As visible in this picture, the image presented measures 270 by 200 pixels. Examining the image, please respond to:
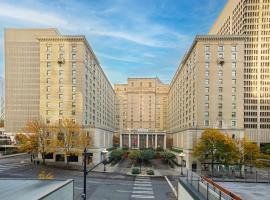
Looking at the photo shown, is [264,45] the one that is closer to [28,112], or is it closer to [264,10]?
[264,10]

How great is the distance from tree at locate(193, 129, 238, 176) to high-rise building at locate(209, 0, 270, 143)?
6618cm

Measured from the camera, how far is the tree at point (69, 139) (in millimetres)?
59169

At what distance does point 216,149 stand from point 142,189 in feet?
73.4

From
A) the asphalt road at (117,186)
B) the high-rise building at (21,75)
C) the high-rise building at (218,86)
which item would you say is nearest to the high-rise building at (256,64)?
the high-rise building at (218,86)

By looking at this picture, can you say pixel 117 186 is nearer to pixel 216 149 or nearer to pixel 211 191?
pixel 216 149

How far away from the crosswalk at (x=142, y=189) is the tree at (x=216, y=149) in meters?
14.5

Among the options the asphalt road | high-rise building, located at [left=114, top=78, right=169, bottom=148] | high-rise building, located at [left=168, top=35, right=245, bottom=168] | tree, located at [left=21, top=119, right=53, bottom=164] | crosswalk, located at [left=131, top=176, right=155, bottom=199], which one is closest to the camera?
Result: the asphalt road

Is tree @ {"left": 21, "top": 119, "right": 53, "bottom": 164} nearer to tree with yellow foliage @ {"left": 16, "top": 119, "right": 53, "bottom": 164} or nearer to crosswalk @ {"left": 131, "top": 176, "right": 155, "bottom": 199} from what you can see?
tree with yellow foliage @ {"left": 16, "top": 119, "right": 53, "bottom": 164}

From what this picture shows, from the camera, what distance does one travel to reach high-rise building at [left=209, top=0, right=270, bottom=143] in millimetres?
109812

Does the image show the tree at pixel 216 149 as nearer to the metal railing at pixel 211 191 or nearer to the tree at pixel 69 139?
the tree at pixel 69 139

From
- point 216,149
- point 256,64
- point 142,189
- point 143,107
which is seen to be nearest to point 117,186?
point 142,189

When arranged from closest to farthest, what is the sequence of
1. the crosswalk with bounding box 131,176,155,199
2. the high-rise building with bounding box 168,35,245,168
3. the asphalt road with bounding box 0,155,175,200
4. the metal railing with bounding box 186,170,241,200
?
1. the metal railing with bounding box 186,170,241,200
2. the asphalt road with bounding box 0,155,175,200
3. the crosswalk with bounding box 131,176,155,199
4. the high-rise building with bounding box 168,35,245,168

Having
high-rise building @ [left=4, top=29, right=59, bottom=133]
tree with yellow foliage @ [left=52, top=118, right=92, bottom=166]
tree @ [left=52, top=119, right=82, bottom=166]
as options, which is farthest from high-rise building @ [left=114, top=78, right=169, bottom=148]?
tree @ [left=52, top=119, right=82, bottom=166]

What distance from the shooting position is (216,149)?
52.5m
